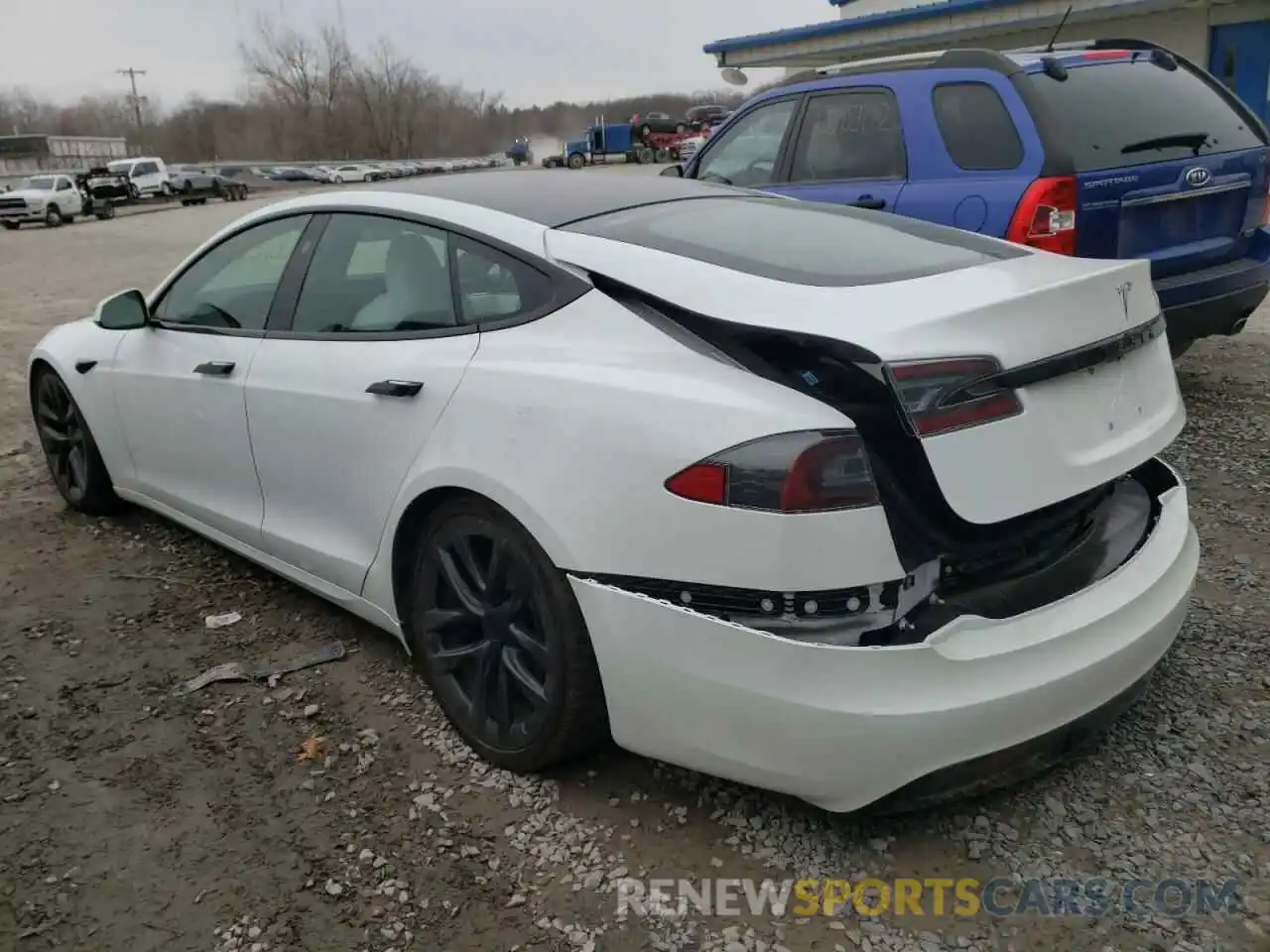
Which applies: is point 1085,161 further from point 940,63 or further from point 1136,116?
point 940,63

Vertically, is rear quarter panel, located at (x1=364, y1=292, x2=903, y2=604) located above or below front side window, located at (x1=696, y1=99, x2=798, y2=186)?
below

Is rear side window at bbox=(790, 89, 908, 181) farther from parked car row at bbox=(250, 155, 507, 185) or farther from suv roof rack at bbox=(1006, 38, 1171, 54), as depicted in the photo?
parked car row at bbox=(250, 155, 507, 185)

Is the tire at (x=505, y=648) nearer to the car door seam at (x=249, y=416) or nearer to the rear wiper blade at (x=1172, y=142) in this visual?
the car door seam at (x=249, y=416)

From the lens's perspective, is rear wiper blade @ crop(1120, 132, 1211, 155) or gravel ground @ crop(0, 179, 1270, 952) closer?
gravel ground @ crop(0, 179, 1270, 952)

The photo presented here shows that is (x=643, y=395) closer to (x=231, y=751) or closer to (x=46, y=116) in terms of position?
(x=231, y=751)

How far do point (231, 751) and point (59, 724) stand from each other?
0.61 m

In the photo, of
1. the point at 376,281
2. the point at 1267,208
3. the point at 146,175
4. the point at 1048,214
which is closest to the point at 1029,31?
the point at 1267,208

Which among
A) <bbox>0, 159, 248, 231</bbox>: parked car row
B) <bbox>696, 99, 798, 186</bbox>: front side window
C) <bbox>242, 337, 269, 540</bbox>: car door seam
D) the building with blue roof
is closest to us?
<bbox>242, 337, 269, 540</bbox>: car door seam

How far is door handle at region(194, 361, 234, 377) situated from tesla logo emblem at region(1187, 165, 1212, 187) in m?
Result: 4.21

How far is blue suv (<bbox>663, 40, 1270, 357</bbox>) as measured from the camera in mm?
4520

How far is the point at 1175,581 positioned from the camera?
2.56 metres

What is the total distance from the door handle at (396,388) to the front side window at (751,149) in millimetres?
3600

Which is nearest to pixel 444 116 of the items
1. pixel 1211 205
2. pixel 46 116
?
pixel 46 116

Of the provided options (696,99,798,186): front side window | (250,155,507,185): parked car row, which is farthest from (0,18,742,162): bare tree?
(696,99,798,186): front side window
